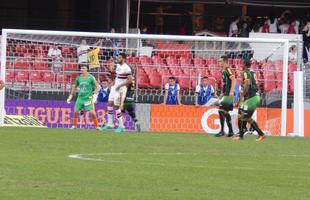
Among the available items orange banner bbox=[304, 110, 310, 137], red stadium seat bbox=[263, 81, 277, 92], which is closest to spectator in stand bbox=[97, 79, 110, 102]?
red stadium seat bbox=[263, 81, 277, 92]

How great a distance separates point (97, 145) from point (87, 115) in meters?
9.12

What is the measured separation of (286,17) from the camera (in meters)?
39.3

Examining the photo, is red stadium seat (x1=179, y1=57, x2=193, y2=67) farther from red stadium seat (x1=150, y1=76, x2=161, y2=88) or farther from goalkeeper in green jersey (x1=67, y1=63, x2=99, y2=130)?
goalkeeper in green jersey (x1=67, y1=63, x2=99, y2=130)

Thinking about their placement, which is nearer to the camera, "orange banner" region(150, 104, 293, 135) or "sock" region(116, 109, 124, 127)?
"sock" region(116, 109, 124, 127)

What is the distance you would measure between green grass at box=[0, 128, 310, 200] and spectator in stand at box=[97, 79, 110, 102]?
717cm

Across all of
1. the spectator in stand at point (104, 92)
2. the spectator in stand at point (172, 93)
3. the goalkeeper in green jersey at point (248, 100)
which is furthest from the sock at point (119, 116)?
the goalkeeper in green jersey at point (248, 100)

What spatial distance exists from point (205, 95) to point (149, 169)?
14.5 m

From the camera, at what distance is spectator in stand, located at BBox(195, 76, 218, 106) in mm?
28078

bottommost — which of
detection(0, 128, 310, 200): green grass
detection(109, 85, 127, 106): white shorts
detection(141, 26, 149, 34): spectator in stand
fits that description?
detection(0, 128, 310, 200): green grass

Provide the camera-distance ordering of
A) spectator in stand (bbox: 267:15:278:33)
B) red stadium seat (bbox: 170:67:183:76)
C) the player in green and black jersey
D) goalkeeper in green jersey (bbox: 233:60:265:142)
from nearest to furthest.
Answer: goalkeeper in green jersey (bbox: 233:60:265:142) → the player in green and black jersey → red stadium seat (bbox: 170:67:183:76) → spectator in stand (bbox: 267:15:278:33)

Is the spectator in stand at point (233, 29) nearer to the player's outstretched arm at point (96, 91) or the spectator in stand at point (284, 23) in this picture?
the spectator in stand at point (284, 23)

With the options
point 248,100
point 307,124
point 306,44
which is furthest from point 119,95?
point 306,44

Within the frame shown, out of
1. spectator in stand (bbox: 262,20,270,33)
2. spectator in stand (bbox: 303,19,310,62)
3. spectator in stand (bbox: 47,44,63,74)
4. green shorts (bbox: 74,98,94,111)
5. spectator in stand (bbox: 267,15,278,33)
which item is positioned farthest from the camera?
spectator in stand (bbox: 267,15,278,33)

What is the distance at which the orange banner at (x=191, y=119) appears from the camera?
27.7 metres
